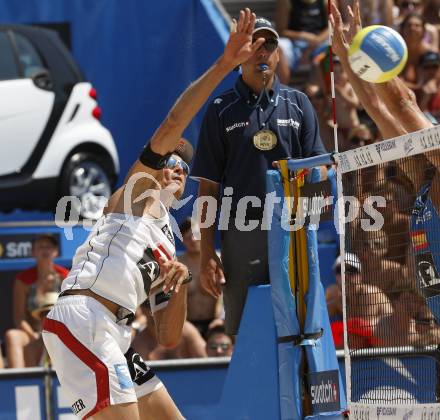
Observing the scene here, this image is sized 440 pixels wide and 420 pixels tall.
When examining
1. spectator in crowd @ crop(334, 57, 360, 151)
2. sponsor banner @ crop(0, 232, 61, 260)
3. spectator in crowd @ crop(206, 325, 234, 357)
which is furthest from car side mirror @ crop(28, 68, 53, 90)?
spectator in crowd @ crop(206, 325, 234, 357)

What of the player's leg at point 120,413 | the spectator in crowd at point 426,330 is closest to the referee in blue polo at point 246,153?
the spectator in crowd at point 426,330

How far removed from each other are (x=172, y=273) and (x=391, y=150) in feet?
4.04

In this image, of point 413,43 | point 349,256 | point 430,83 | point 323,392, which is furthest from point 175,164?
point 413,43

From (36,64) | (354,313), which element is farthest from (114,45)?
(354,313)

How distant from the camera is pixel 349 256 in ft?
19.8

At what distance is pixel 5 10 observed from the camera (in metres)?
10.6

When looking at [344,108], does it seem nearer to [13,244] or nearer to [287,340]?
[13,244]

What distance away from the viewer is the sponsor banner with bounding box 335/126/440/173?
16.7 feet

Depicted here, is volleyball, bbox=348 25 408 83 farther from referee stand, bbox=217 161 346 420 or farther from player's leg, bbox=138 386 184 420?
player's leg, bbox=138 386 184 420

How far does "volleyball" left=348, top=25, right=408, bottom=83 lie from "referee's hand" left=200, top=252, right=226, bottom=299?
1590 millimetres

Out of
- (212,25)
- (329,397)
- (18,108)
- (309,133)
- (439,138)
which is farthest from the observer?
(18,108)

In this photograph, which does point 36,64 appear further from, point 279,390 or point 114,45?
point 279,390

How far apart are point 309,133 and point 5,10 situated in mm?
5329

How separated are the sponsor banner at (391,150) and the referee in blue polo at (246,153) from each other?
722mm
